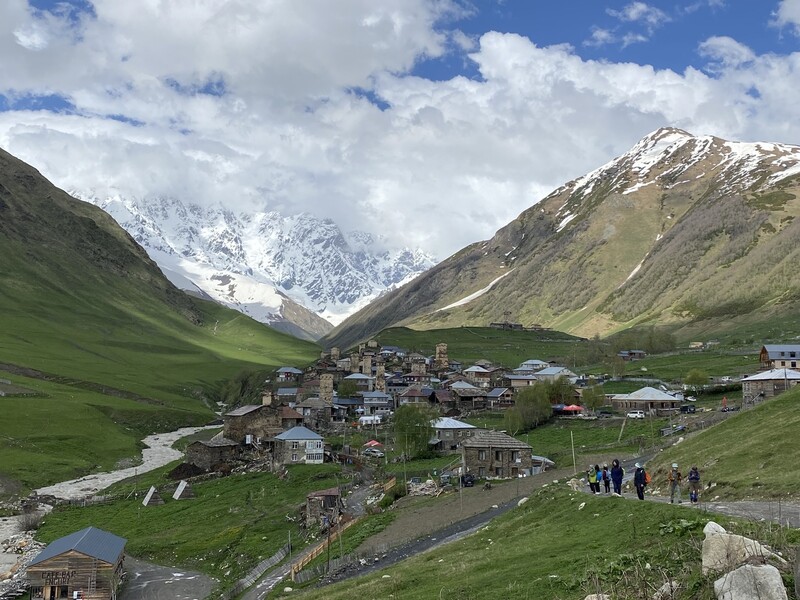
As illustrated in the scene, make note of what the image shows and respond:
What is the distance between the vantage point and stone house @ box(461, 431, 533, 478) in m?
81.6

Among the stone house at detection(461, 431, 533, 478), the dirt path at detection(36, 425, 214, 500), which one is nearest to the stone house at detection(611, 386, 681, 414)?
the stone house at detection(461, 431, 533, 478)

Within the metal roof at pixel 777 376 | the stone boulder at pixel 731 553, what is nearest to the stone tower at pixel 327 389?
the metal roof at pixel 777 376

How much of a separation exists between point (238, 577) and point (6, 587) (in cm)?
1935

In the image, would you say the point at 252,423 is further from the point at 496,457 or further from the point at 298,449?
the point at 496,457

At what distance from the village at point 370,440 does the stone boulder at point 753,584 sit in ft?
128

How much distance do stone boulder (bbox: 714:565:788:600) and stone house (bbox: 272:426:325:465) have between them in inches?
3528

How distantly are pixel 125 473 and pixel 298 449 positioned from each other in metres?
35.6

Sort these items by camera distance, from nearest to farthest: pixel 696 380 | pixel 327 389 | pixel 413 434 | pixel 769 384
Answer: pixel 769 384, pixel 413 434, pixel 696 380, pixel 327 389

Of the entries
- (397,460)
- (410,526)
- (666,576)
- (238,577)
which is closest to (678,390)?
(397,460)

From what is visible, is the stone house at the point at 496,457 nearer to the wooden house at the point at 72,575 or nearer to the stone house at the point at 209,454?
the wooden house at the point at 72,575

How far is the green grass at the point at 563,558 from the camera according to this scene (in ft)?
77.2

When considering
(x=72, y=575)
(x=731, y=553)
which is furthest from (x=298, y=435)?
(x=731, y=553)

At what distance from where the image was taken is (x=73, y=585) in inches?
2295

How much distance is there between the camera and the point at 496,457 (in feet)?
270
